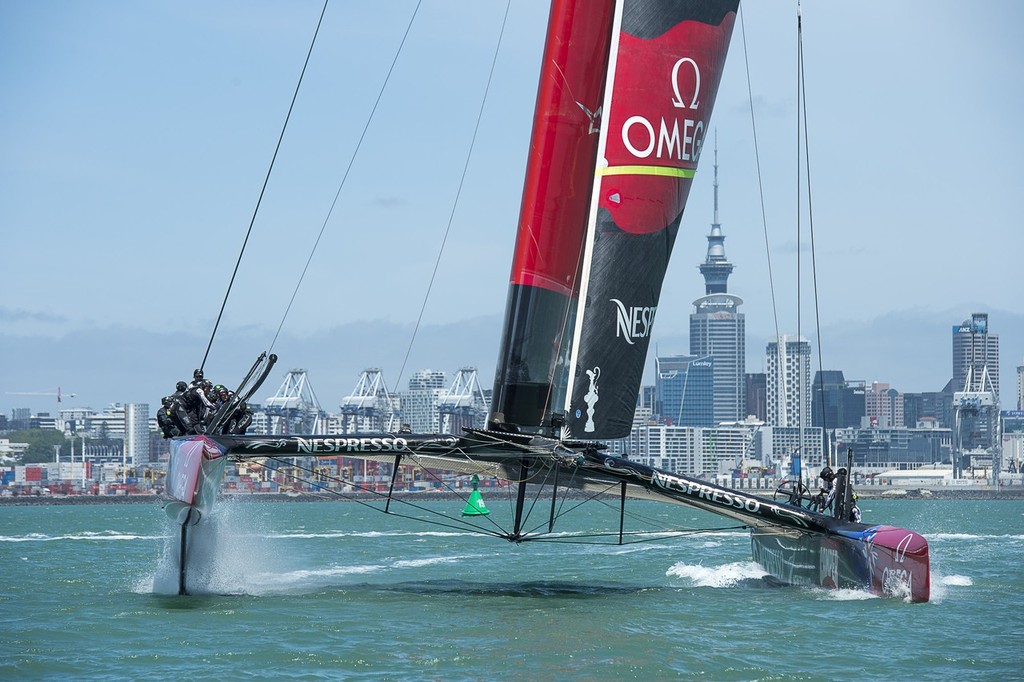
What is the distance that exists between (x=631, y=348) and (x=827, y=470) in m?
2.91

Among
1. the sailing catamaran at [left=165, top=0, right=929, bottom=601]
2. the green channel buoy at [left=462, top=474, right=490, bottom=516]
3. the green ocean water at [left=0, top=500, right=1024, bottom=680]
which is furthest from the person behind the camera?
the green channel buoy at [left=462, top=474, right=490, bottom=516]

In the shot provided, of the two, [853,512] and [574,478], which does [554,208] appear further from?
[853,512]

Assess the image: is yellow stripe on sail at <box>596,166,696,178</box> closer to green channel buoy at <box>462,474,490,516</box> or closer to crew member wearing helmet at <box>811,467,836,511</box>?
crew member wearing helmet at <box>811,467,836,511</box>

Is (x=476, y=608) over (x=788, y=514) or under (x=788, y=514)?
under

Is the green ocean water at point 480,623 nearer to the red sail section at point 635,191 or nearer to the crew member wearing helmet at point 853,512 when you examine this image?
the crew member wearing helmet at point 853,512

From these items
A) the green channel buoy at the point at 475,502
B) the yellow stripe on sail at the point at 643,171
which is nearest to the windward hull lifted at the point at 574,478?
the yellow stripe on sail at the point at 643,171

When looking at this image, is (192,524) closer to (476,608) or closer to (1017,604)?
(476,608)

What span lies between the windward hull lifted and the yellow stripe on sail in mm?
2333

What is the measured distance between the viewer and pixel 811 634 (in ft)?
38.2

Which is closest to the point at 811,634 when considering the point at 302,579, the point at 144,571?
the point at 302,579

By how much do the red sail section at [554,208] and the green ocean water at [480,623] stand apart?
1988 mm

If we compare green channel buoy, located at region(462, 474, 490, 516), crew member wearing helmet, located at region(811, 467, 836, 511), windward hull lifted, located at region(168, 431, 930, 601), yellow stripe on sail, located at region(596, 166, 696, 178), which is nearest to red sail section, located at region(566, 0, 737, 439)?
yellow stripe on sail, located at region(596, 166, 696, 178)

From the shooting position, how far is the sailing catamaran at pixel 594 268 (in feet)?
41.9

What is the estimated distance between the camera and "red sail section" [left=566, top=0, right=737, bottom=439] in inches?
504
